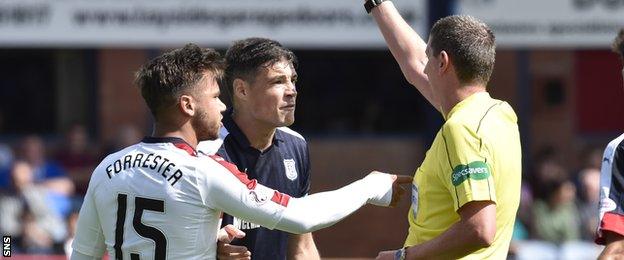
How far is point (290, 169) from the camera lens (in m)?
5.14

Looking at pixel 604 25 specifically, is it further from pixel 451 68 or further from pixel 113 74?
pixel 451 68

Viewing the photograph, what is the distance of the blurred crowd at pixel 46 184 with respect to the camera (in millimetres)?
10500

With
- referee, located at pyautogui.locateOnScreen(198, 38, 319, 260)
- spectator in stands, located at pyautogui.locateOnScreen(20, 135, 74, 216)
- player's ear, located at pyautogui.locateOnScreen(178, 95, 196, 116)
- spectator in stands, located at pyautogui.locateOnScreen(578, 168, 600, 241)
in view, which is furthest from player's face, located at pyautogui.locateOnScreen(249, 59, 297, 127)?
spectator in stands, located at pyautogui.locateOnScreen(578, 168, 600, 241)

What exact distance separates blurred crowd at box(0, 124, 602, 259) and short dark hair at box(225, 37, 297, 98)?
5.05m

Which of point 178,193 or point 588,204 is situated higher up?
point 178,193

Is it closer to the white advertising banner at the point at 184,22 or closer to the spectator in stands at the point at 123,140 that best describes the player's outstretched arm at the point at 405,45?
the white advertising banner at the point at 184,22

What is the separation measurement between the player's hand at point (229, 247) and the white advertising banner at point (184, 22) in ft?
23.6

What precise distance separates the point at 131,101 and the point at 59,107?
2.39 ft

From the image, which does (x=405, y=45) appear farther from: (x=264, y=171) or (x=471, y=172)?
(x=471, y=172)

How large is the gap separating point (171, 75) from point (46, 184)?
23.3 ft

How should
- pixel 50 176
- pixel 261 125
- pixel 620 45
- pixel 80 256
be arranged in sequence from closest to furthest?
pixel 80 256, pixel 620 45, pixel 261 125, pixel 50 176

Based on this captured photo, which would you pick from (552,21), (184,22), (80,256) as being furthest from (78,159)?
(80,256)

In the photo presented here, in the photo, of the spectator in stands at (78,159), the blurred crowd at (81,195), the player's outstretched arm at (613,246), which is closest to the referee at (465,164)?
the player's outstretched arm at (613,246)

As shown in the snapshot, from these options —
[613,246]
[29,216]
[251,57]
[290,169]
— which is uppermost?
[251,57]
